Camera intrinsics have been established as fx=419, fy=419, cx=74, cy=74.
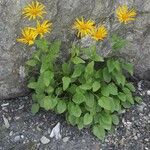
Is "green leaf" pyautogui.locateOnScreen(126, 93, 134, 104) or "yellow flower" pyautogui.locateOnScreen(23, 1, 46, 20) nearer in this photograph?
"yellow flower" pyautogui.locateOnScreen(23, 1, 46, 20)

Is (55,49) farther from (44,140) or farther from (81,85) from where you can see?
(44,140)

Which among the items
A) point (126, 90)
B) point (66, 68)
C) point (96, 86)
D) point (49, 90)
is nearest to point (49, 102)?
point (49, 90)

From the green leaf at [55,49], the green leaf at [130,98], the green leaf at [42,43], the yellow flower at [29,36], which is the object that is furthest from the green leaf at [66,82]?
the green leaf at [130,98]

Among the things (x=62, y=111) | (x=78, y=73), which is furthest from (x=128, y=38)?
(x=62, y=111)

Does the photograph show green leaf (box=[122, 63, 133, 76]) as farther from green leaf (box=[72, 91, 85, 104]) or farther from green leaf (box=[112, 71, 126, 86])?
green leaf (box=[72, 91, 85, 104])

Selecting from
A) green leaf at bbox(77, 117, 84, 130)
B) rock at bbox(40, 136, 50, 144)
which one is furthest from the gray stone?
green leaf at bbox(77, 117, 84, 130)

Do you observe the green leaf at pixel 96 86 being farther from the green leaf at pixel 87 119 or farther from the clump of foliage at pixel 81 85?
the green leaf at pixel 87 119

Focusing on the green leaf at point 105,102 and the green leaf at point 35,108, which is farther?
the green leaf at point 35,108
